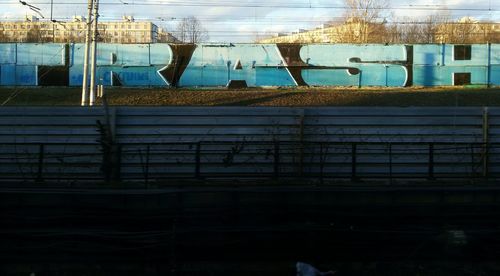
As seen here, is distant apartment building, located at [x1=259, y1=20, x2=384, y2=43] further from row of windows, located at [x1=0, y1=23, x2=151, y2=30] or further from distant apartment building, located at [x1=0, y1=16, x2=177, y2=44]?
row of windows, located at [x1=0, y1=23, x2=151, y2=30]

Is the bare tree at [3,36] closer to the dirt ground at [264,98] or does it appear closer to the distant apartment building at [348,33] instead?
the dirt ground at [264,98]

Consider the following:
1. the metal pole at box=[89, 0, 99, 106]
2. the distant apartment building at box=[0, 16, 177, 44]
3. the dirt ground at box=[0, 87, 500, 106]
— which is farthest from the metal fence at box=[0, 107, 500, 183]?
the distant apartment building at box=[0, 16, 177, 44]

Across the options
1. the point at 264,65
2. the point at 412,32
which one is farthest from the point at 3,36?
the point at 412,32

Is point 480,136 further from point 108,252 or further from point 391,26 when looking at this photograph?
point 391,26

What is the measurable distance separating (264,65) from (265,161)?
36064 millimetres

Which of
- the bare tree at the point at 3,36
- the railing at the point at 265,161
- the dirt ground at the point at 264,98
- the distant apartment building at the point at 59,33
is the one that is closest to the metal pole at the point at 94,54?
the dirt ground at the point at 264,98

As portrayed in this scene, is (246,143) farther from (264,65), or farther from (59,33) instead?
(59,33)

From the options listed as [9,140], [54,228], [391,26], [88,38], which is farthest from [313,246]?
[391,26]

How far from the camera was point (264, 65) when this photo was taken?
157ft

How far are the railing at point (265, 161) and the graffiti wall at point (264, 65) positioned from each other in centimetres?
3538

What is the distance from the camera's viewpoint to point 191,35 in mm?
66500

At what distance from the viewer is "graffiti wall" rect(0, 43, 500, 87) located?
4722cm

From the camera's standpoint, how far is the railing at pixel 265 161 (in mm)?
11992

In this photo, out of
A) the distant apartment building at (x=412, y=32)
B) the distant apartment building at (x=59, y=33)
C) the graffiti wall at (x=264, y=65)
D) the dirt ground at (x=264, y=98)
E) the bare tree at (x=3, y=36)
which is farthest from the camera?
the distant apartment building at (x=412, y=32)
